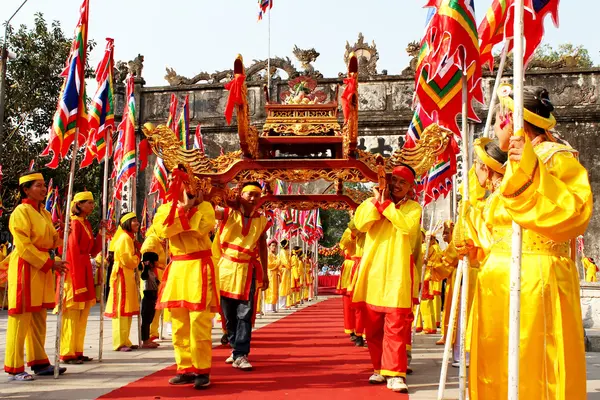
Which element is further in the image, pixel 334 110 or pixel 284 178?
pixel 334 110

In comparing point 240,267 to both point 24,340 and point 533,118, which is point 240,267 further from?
point 533,118

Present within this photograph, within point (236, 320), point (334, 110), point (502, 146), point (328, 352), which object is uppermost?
point (334, 110)

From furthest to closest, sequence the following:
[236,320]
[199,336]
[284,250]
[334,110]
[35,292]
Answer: [284,250] < [334,110] < [236,320] < [35,292] < [199,336]

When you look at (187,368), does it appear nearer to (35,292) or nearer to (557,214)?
(35,292)

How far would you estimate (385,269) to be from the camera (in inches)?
203

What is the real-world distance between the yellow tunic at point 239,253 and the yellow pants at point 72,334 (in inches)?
62.6

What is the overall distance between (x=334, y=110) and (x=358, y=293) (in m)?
3.24

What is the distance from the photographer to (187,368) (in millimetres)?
5090

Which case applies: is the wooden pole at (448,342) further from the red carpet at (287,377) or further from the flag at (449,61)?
the flag at (449,61)

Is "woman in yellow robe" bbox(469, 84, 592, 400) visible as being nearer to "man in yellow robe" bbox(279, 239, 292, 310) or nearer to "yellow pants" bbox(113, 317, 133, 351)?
"yellow pants" bbox(113, 317, 133, 351)

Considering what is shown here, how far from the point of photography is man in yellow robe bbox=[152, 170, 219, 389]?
503 cm

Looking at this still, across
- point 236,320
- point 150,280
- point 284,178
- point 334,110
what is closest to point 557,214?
point 236,320

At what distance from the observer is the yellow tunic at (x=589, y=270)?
16453mm

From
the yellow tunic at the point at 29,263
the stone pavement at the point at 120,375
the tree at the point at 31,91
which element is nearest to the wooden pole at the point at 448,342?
the stone pavement at the point at 120,375
